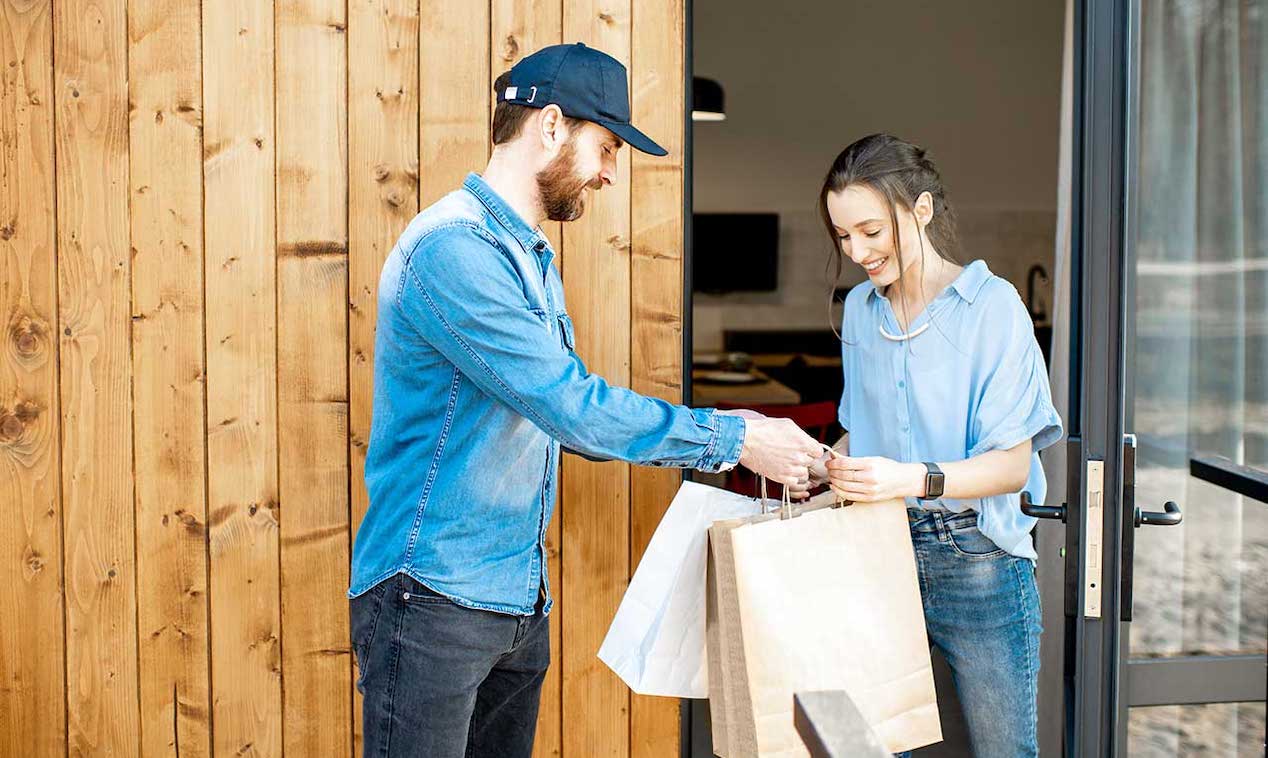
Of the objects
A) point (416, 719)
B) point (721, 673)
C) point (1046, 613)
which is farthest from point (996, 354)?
point (1046, 613)

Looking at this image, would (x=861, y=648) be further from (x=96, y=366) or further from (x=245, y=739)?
(x=96, y=366)

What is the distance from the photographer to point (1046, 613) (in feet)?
8.75

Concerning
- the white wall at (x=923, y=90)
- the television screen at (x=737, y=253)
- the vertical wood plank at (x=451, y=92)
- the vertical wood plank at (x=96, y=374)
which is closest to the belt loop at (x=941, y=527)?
the vertical wood plank at (x=451, y=92)

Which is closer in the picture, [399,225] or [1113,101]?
[1113,101]

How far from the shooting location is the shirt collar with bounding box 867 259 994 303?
172 centimetres

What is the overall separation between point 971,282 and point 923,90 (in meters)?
5.27

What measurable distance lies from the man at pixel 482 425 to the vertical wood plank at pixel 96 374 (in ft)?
2.58

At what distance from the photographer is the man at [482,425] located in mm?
1486

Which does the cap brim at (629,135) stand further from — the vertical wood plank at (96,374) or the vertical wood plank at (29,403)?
the vertical wood plank at (29,403)

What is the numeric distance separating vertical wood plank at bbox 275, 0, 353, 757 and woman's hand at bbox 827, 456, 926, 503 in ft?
3.30

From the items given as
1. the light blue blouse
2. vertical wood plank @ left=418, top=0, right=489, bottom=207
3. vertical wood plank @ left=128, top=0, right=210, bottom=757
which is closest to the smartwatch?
the light blue blouse

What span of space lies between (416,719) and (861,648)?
0.63m

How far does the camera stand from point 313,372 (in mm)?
2127

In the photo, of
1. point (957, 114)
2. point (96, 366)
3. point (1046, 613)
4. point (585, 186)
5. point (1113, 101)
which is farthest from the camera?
point (957, 114)
